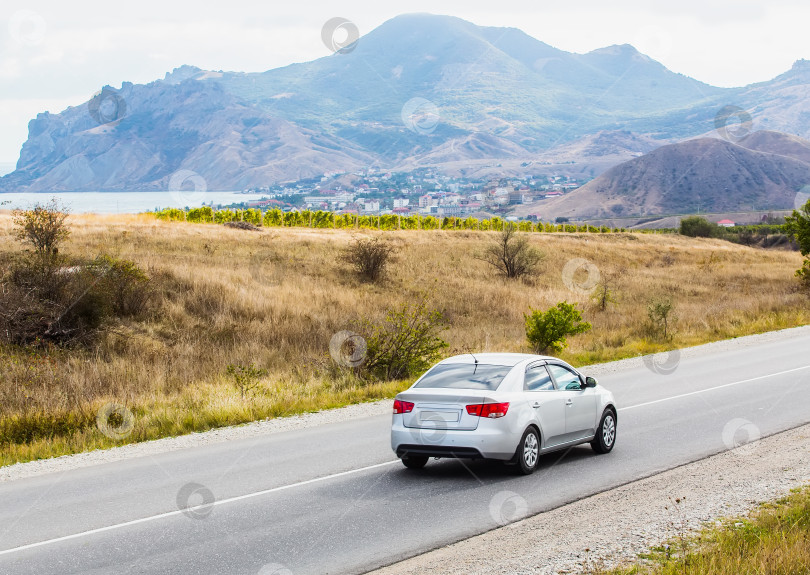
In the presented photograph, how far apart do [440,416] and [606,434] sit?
9.28ft

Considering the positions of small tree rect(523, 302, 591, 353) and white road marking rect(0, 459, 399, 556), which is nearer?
white road marking rect(0, 459, 399, 556)

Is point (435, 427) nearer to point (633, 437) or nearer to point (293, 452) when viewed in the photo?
point (293, 452)

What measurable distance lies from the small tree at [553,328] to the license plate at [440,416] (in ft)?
41.2

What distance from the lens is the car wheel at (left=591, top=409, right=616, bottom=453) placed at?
10312 millimetres

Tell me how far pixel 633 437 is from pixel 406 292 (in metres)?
23.3

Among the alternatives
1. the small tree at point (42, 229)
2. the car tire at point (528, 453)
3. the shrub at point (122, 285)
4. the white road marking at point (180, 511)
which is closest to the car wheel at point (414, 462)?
the white road marking at point (180, 511)

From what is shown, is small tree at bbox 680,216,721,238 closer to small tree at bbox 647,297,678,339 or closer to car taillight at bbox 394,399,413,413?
small tree at bbox 647,297,678,339

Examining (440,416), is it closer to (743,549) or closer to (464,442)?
(464,442)

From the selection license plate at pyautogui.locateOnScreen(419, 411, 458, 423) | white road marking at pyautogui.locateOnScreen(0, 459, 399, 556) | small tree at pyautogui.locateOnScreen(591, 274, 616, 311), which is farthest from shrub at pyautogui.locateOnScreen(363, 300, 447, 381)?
small tree at pyautogui.locateOnScreen(591, 274, 616, 311)

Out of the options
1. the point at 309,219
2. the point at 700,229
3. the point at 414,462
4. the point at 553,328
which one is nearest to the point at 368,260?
the point at 553,328

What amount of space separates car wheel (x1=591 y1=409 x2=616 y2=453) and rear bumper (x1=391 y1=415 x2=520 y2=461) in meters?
2.00

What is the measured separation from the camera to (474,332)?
25844 mm

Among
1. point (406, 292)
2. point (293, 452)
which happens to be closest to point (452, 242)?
point (406, 292)

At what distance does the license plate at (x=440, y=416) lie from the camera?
28.7 ft
